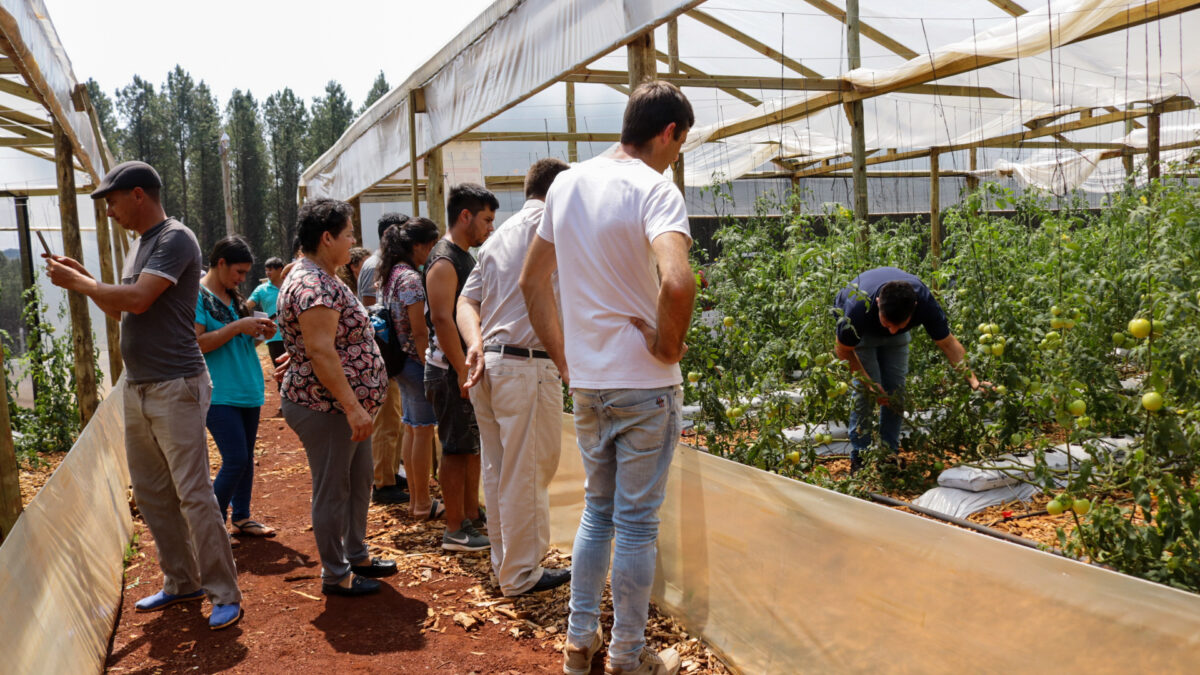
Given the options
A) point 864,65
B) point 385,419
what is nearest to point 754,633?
point 385,419

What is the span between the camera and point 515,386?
3455 millimetres

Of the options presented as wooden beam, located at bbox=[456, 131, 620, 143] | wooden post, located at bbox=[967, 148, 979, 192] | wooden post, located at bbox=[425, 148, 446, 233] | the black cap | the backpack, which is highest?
wooden beam, located at bbox=[456, 131, 620, 143]

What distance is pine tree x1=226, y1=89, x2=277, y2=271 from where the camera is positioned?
5119cm

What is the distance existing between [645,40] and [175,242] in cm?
205

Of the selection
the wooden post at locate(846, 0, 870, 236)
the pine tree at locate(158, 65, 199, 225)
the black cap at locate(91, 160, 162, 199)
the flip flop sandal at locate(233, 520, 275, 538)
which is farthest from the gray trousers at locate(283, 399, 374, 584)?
the pine tree at locate(158, 65, 199, 225)

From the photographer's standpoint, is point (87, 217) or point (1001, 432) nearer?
point (1001, 432)

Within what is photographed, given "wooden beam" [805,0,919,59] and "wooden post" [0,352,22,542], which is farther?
"wooden beam" [805,0,919,59]

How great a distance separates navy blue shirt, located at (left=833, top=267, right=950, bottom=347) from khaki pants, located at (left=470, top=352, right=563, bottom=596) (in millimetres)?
1350

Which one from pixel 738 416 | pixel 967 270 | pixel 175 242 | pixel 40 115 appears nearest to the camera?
pixel 175 242

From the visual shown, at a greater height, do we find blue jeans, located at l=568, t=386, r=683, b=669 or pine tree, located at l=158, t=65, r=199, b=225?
pine tree, located at l=158, t=65, r=199, b=225

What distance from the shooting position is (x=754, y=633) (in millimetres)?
2879

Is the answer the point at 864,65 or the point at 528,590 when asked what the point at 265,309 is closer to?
the point at 528,590

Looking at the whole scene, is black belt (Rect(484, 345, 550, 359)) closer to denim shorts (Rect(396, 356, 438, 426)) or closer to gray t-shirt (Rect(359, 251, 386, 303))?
denim shorts (Rect(396, 356, 438, 426))

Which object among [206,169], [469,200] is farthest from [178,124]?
[469,200]
